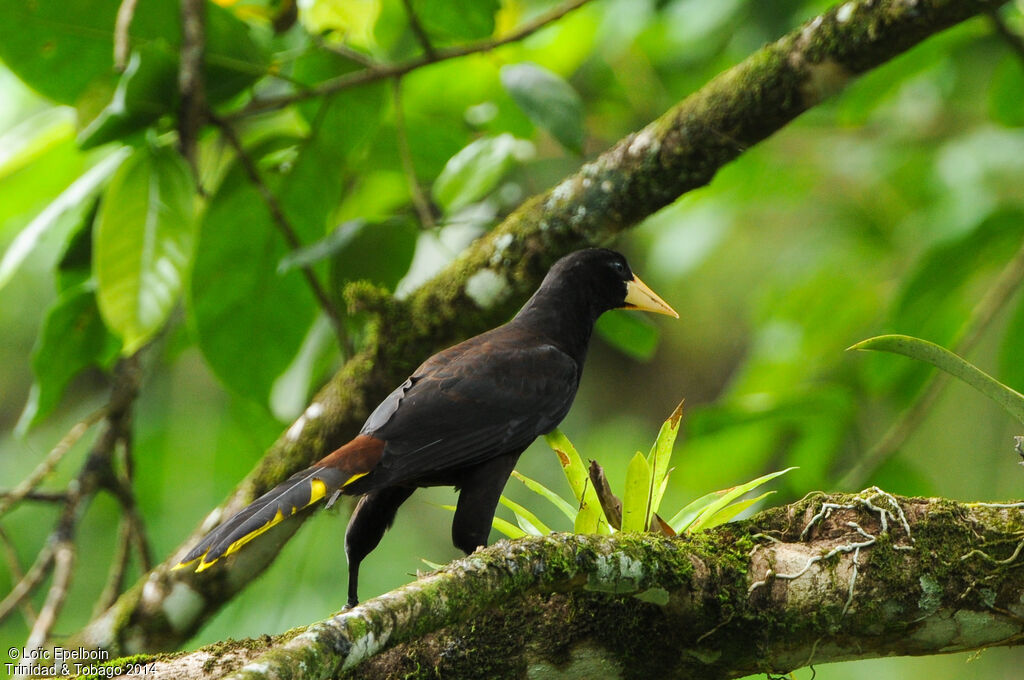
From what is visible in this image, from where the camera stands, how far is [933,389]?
3.40 meters

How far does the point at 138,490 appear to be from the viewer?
167 inches

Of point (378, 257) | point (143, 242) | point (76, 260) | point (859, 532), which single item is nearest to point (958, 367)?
point (859, 532)

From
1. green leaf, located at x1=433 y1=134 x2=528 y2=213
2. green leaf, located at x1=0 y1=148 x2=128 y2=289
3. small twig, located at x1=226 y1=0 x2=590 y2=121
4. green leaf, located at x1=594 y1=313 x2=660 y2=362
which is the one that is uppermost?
small twig, located at x1=226 y1=0 x2=590 y2=121

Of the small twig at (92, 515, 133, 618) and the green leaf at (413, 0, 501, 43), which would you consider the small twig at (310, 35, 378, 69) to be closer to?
the green leaf at (413, 0, 501, 43)

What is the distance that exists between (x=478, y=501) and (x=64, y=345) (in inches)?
63.8

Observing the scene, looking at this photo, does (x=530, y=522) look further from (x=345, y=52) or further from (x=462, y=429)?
(x=345, y=52)

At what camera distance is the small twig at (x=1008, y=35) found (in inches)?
133

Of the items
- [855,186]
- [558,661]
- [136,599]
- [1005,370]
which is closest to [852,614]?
[558,661]

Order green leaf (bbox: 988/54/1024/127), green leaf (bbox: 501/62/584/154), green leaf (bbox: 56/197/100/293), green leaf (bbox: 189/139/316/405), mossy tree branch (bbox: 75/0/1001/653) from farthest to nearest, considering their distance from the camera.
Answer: green leaf (bbox: 988/54/1024/127) → green leaf (bbox: 56/197/100/293) → green leaf (bbox: 189/139/316/405) → green leaf (bbox: 501/62/584/154) → mossy tree branch (bbox: 75/0/1001/653)

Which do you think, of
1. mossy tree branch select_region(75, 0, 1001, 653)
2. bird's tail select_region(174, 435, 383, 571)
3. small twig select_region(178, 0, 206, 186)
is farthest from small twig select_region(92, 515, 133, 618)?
bird's tail select_region(174, 435, 383, 571)

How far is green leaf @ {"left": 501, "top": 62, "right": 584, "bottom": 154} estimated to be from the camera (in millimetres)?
3014

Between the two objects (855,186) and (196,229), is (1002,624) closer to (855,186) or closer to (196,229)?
(196,229)

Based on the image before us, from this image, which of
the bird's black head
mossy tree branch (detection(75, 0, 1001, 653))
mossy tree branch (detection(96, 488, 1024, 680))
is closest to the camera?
mossy tree branch (detection(96, 488, 1024, 680))

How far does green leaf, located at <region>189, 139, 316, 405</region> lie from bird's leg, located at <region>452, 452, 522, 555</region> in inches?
43.9
